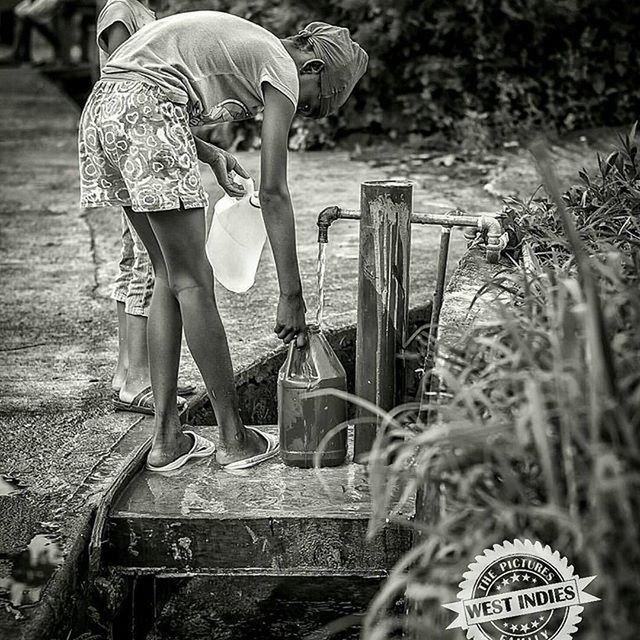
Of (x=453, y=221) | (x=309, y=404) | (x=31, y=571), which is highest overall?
(x=453, y=221)

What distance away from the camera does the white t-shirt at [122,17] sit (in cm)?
399

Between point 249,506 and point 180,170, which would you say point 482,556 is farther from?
point 180,170

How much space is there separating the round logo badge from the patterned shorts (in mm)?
1536

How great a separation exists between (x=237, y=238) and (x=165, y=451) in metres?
0.81

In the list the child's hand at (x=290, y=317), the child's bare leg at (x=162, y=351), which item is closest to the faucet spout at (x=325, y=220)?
the child's hand at (x=290, y=317)

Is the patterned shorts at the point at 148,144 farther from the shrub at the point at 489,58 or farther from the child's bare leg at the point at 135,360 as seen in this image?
the shrub at the point at 489,58

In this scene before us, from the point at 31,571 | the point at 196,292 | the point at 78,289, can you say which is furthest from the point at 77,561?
the point at 78,289

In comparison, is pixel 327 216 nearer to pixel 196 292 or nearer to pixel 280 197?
pixel 280 197

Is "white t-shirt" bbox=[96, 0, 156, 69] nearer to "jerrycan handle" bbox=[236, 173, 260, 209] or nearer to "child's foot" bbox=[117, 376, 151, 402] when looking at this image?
"jerrycan handle" bbox=[236, 173, 260, 209]

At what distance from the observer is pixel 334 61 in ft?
11.5

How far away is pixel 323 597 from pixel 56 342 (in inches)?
74.9

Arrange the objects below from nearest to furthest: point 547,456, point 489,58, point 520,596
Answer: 1. point 547,456
2. point 520,596
3. point 489,58

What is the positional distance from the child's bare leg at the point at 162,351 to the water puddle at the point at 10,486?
414 millimetres

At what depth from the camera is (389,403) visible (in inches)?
147
